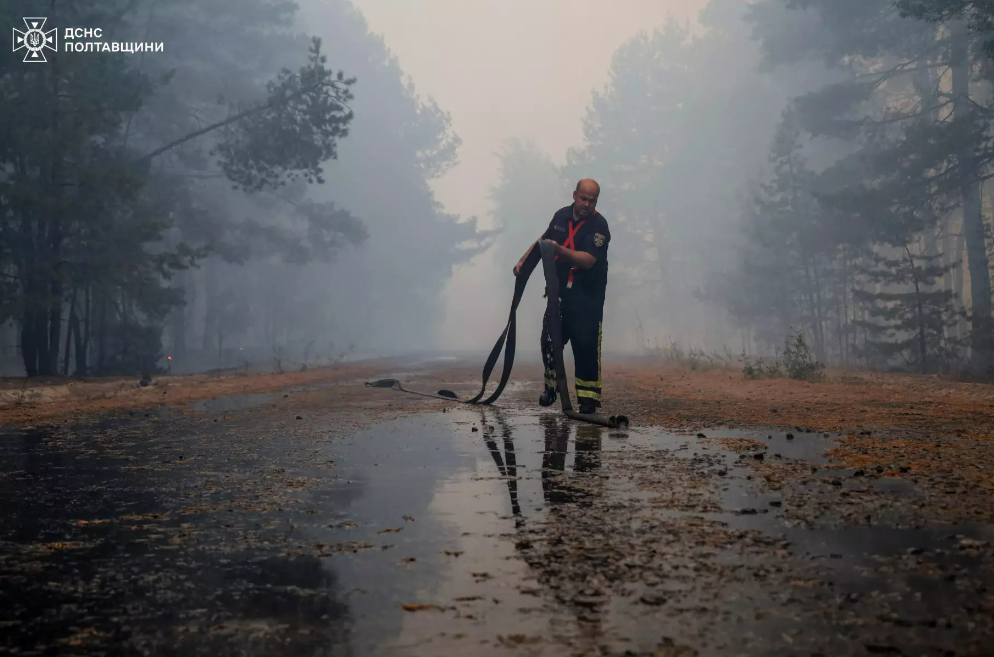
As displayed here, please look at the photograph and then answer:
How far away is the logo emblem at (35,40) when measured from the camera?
17453 millimetres

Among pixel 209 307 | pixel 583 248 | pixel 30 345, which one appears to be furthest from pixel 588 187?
pixel 209 307

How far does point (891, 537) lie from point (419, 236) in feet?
209

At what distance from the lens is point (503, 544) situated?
10.7 ft

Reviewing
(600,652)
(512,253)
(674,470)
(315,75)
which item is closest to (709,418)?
(674,470)

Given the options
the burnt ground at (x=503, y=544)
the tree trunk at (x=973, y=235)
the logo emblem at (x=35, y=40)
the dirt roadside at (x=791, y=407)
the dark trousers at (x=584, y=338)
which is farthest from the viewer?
the tree trunk at (x=973, y=235)

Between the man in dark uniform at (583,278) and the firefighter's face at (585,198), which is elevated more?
the firefighter's face at (585,198)

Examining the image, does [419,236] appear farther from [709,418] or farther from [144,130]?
[709,418]

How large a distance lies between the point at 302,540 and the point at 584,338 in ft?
18.9

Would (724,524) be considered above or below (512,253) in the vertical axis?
below

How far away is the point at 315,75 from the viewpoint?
2244 centimetres

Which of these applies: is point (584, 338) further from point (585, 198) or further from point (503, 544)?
point (503, 544)

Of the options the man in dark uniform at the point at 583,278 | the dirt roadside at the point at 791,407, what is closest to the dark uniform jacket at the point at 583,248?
the man in dark uniform at the point at 583,278

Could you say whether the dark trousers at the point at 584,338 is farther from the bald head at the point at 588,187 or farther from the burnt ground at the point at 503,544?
the burnt ground at the point at 503,544

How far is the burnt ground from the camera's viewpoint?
7.47 ft
